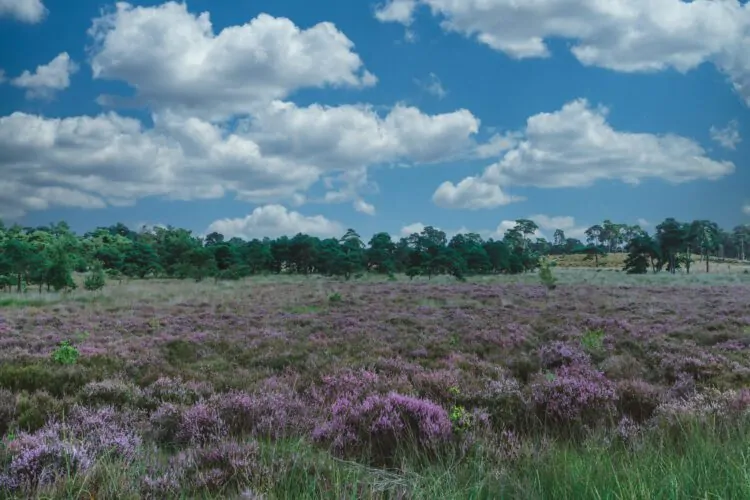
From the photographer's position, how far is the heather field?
11.7 feet

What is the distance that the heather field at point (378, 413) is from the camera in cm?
357

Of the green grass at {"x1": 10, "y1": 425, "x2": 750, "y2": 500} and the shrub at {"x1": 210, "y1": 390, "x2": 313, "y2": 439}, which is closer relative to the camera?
the green grass at {"x1": 10, "y1": 425, "x2": 750, "y2": 500}

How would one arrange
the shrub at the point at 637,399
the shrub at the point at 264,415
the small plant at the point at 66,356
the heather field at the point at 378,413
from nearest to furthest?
the heather field at the point at 378,413 → the shrub at the point at 264,415 → the shrub at the point at 637,399 → the small plant at the point at 66,356

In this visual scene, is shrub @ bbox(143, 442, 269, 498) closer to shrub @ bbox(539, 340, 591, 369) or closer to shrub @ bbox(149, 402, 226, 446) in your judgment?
shrub @ bbox(149, 402, 226, 446)

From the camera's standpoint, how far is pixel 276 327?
15.5 metres

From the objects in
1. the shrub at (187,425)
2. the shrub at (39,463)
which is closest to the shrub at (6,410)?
the shrub at (187,425)

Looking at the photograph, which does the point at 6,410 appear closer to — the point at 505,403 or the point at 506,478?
the point at 506,478

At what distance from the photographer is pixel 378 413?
556 cm

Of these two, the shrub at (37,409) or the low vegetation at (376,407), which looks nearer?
the low vegetation at (376,407)

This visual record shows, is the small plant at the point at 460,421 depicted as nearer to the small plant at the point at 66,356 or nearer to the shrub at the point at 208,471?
the shrub at the point at 208,471

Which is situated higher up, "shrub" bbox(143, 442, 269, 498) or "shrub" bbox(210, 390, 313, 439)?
"shrub" bbox(143, 442, 269, 498)

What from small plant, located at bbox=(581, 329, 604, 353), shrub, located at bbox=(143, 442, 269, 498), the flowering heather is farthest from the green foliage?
small plant, located at bbox=(581, 329, 604, 353)

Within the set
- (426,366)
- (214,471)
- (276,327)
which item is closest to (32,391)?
(214,471)

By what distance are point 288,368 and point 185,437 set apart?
3.98m
